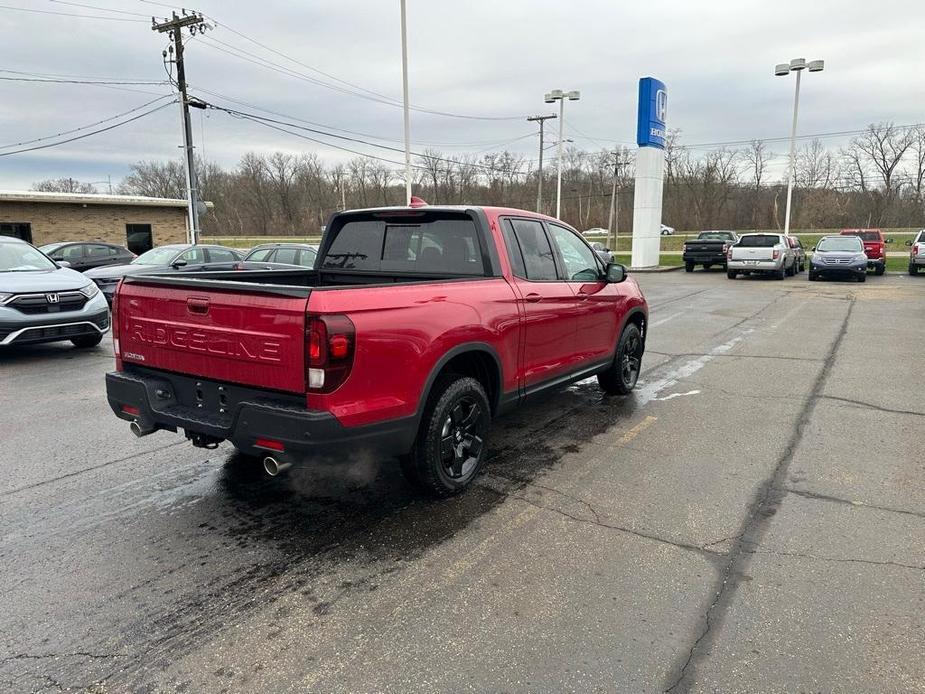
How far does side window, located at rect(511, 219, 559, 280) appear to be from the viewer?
4.90 meters

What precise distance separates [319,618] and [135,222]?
95.7 ft

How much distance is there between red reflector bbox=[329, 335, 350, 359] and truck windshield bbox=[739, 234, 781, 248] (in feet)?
78.3

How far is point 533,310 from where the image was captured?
15.4ft

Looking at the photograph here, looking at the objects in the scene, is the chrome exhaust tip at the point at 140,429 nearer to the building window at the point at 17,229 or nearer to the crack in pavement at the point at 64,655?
the crack in pavement at the point at 64,655

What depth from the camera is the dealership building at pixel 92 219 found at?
2417 cm

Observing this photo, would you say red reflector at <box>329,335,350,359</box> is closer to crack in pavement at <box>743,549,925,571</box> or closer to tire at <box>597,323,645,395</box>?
crack in pavement at <box>743,549,925,571</box>

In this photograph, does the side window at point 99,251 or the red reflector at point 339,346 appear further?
the side window at point 99,251

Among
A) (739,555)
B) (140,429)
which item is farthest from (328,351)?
(739,555)

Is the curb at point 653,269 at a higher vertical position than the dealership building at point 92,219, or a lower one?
lower

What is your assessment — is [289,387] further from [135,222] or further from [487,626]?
[135,222]

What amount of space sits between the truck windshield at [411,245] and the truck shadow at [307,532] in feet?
5.05

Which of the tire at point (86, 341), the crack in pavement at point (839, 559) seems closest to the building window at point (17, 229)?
the tire at point (86, 341)

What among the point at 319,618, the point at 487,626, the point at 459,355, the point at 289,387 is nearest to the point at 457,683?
the point at 487,626

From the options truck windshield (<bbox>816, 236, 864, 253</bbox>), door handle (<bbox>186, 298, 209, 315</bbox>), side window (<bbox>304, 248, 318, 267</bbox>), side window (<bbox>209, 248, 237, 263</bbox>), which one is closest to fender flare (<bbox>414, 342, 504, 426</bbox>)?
door handle (<bbox>186, 298, 209, 315</bbox>)
